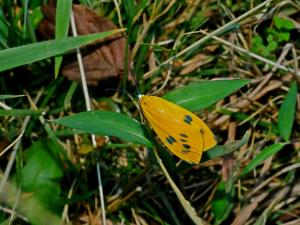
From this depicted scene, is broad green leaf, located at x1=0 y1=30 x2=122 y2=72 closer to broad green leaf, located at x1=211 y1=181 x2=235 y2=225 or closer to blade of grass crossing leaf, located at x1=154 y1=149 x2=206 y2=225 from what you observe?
blade of grass crossing leaf, located at x1=154 y1=149 x2=206 y2=225

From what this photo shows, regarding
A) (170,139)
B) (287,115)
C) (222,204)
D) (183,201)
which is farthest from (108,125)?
(287,115)

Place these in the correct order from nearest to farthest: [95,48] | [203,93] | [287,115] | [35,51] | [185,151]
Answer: [185,151] → [203,93] → [35,51] → [287,115] → [95,48]

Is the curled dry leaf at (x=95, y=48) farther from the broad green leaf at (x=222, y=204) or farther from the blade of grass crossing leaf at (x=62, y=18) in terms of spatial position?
the broad green leaf at (x=222, y=204)

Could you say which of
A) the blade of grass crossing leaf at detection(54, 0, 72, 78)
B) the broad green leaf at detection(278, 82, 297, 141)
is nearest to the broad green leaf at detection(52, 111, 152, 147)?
the blade of grass crossing leaf at detection(54, 0, 72, 78)

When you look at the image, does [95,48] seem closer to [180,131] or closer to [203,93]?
[203,93]

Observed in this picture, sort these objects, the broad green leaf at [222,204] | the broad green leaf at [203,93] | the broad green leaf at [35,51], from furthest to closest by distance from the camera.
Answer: the broad green leaf at [222,204]
the broad green leaf at [35,51]
the broad green leaf at [203,93]

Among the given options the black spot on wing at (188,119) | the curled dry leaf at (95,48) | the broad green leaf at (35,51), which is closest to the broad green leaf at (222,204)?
the black spot on wing at (188,119)

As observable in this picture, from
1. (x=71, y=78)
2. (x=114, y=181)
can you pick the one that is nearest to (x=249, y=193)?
(x=114, y=181)
